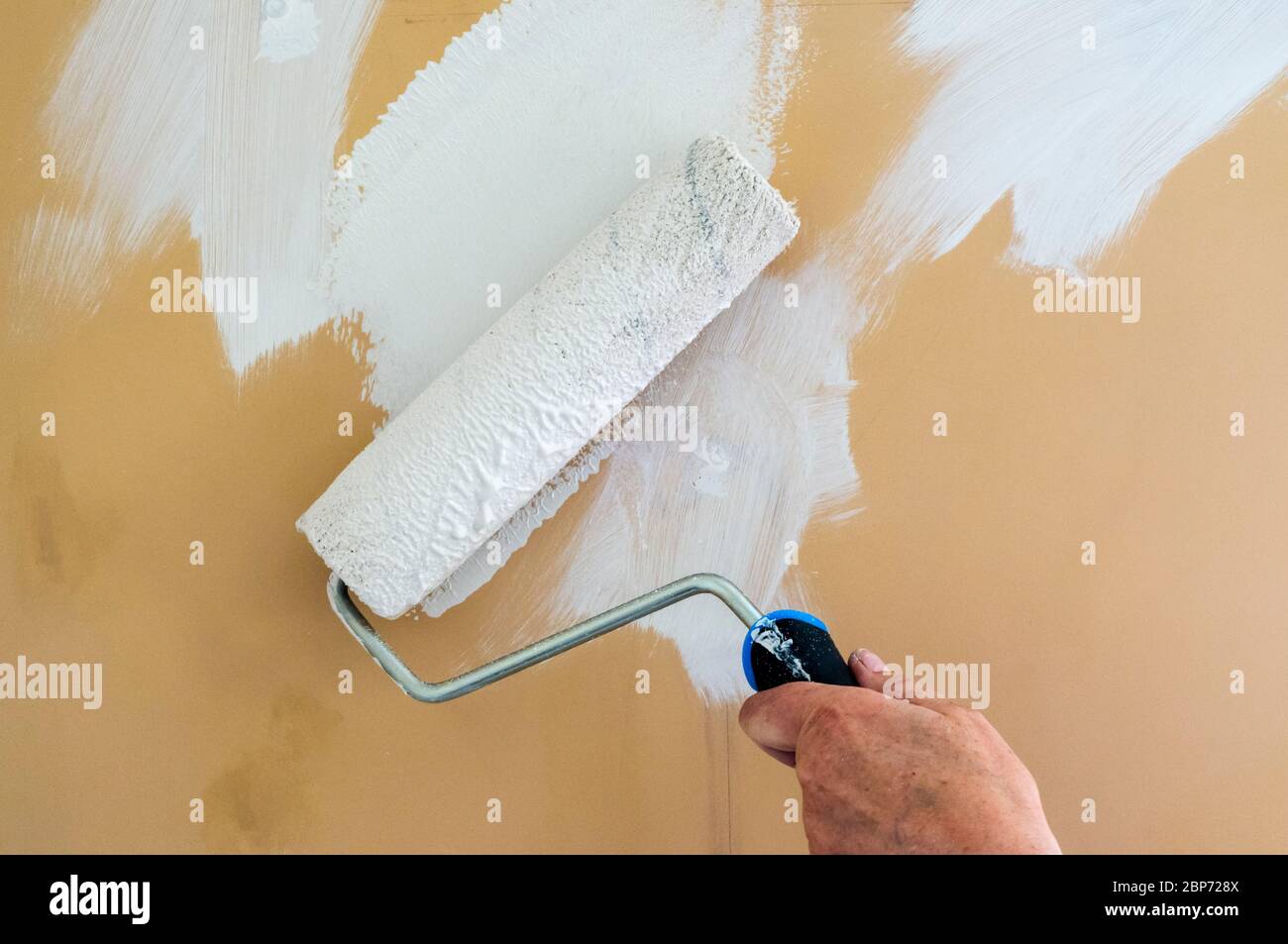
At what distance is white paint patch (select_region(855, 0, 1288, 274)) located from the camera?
3.06ft

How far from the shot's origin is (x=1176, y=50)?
0.94 m

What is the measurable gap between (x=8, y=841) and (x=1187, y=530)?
4.59 ft

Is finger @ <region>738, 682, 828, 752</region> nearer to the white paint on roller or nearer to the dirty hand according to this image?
the dirty hand

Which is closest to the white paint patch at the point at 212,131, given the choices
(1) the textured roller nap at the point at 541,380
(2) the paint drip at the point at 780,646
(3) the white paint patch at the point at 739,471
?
(1) the textured roller nap at the point at 541,380

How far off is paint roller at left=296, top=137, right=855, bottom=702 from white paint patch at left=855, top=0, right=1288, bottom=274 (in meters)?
0.21

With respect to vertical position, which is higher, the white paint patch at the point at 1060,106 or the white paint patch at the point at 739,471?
the white paint patch at the point at 1060,106

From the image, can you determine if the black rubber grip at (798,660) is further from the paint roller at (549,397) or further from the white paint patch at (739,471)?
the white paint patch at (739,471)

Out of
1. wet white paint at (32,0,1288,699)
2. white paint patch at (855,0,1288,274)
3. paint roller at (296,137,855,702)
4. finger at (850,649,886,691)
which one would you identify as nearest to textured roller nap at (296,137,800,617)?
paint roller at (296,137,855,702)

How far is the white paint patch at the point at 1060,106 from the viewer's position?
934 millimetres

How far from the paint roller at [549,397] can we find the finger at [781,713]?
42mm

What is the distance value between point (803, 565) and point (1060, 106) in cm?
59

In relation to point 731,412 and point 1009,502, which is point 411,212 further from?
point 1009,502

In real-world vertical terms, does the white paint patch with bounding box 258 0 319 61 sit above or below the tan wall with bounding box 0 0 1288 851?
above

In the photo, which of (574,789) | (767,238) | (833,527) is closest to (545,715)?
(574,789)
